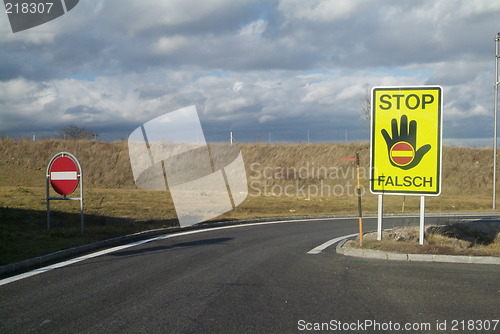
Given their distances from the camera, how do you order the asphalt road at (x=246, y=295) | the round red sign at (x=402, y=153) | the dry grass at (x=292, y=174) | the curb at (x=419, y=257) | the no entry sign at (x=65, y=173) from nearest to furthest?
the asphalt road at (x=246, y=295) → the curb at (x=419, y=257) → the round red sign at (x=402, y=153) → the no entry sign at (x=65, y=173) → the dry grass at (x=292, y=174)

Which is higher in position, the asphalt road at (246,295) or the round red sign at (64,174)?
the round red sign at (64,174)

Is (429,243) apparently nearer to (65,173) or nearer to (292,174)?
(65,173)

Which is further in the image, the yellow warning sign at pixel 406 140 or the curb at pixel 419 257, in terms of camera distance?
the yellow warning sign at pixel 406 140

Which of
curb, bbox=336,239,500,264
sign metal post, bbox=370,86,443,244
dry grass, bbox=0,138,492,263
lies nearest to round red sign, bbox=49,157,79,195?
dry grass, bbox=0,138,492,263

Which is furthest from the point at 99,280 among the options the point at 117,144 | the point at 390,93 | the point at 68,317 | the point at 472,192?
the point at 117,144

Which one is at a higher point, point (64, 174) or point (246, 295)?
point (64, 174)

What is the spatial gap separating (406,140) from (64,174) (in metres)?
8.91

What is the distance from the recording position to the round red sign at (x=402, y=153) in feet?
40.1

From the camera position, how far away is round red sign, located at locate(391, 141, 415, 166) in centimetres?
1221

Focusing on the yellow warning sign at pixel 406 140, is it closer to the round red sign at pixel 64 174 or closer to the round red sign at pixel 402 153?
the round red sign at pixel 402 153

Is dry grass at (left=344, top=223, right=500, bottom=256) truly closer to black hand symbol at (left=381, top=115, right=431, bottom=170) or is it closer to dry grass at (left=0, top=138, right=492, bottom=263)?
black hand symbol at (left=381, top=115, right=431, bottom=170)

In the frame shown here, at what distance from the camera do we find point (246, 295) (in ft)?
23.3

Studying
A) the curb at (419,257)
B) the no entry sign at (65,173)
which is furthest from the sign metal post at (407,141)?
the no entry sign at (65,173)

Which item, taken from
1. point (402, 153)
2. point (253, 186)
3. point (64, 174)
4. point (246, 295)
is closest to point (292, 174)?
point (253, 186)
